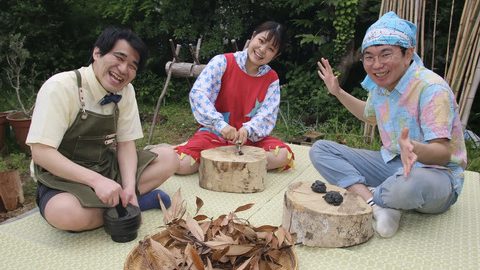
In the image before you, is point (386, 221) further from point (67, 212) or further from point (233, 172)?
point (67, 212)

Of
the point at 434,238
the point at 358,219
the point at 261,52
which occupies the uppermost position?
the point at 261,52

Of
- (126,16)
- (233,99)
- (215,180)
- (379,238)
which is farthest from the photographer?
(126,16)

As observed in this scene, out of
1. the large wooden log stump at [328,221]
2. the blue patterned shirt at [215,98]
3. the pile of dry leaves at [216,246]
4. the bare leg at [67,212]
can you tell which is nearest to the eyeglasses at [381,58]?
the large wooden log stump at [328,221]

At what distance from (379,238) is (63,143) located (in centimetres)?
172

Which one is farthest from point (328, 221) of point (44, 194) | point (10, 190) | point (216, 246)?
point (10, 190)

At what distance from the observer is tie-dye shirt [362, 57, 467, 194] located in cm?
218

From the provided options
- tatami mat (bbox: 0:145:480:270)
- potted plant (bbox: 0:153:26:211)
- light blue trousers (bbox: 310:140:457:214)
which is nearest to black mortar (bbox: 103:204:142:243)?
tatami mat (bbox: 0:145:480:270)

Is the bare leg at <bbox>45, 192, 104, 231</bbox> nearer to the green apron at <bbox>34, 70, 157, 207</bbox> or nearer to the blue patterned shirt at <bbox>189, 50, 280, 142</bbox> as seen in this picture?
the green apron at <bbox>34, 70, 157, 207</bbox>

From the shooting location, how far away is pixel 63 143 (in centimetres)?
224

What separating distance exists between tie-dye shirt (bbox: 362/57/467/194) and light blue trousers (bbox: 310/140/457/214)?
0.10 m

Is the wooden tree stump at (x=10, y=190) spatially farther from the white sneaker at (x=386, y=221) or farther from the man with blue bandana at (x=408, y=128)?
the white sneaker at (x=386, y=221)

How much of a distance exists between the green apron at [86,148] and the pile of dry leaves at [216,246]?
1.63 ft

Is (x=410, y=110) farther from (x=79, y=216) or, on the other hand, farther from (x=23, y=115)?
(x=23, y=115)

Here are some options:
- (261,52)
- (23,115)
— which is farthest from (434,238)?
(23,115)
